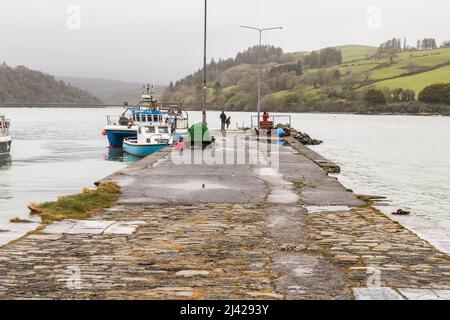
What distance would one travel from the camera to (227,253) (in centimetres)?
770

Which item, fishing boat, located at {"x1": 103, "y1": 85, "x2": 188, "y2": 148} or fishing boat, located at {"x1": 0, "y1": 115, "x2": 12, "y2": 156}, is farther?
fishing boat, located at {"x1": 103, "y1": 85, "x2": 188, "y2": 148}

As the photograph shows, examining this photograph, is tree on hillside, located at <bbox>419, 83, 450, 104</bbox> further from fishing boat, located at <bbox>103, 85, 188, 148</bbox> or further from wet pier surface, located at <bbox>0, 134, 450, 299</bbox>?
wet pier surface, located at <bbox>0, 134, 450, 299</bbox>

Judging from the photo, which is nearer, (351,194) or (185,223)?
(185,223)

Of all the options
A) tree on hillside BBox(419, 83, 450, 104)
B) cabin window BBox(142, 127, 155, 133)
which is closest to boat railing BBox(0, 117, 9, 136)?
cabin window BBox(142, 127, 155, 133)

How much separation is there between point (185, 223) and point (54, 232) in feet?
7.71

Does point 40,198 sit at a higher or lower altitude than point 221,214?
lower

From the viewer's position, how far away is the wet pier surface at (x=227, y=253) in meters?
5.98

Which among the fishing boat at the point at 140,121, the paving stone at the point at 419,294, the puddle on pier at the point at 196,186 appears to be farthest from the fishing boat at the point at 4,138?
the paving stone at the point at 419,294

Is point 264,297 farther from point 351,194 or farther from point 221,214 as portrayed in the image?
point 351,194

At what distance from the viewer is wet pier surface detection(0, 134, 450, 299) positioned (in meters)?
5.98

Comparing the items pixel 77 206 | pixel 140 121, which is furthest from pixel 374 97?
pixel 77 206

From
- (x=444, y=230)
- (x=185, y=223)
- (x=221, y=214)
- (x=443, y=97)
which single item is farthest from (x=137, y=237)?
(x=443, y=97)

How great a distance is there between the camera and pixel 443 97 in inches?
6934
